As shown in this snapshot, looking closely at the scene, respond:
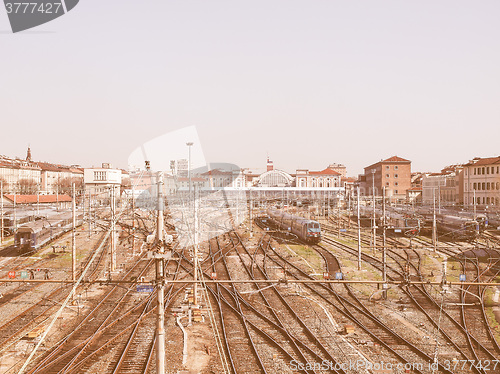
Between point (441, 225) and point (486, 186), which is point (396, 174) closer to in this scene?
point (486, 186)

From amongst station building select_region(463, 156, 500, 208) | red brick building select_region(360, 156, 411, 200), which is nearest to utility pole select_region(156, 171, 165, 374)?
station building select_region(463, 156, 500, 208)

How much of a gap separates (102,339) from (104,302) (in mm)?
6069

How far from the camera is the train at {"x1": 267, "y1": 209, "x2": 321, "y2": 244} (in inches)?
1681

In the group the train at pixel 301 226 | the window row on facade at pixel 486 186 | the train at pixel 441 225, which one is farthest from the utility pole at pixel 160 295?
the window row on facade at pixel 486 186

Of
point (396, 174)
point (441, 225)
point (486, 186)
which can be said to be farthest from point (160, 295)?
point (396, 174)

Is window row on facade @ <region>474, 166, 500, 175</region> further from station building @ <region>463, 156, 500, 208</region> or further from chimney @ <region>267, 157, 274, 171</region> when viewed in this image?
chimney @ <region>267, 157, 274, 171</region>

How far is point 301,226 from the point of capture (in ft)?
149

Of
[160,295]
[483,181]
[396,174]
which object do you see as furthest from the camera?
[396,174]

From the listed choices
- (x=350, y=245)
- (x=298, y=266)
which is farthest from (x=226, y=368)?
(x=350, y=245)

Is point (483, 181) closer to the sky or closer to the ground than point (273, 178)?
closer to the ground

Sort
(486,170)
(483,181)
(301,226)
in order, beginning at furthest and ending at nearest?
(483,181) < (486,170) < (301,226)

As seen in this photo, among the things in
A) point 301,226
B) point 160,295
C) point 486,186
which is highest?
point 486,186

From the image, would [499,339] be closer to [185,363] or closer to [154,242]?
[185,363]

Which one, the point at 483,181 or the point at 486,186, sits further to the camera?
the point at 483,181
